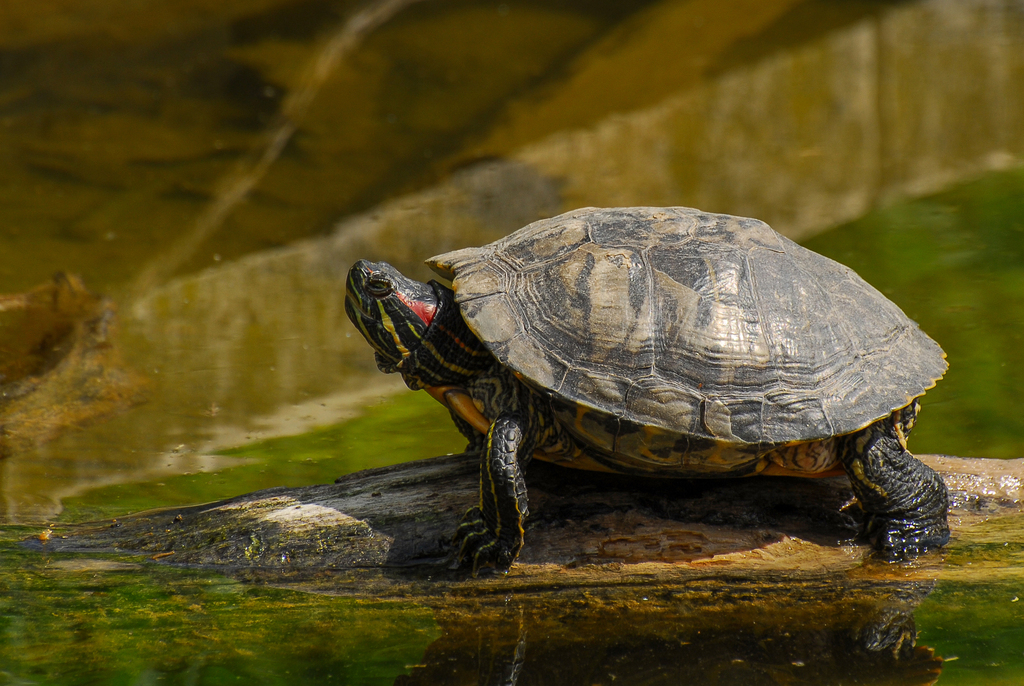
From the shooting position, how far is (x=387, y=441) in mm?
5953

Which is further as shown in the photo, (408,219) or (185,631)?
(408,219)

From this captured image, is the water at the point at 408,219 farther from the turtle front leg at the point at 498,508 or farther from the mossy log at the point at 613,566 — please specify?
the turtle front leg at the point at 498,508

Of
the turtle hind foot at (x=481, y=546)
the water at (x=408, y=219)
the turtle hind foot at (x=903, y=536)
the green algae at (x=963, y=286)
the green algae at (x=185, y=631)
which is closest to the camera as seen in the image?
the green algae at (x=185, y=631)

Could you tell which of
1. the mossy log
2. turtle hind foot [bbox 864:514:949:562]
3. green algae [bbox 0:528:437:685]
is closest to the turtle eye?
the mossy log

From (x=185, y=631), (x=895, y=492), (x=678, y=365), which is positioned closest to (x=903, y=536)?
(x=895, y=492)

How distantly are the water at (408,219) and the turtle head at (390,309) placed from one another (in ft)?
4.15

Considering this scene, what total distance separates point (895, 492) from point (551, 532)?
1511 mm

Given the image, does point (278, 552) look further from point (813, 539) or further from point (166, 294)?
point (166, 294)

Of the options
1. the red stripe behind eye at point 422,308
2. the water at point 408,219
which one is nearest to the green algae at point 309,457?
the water at point 408,219

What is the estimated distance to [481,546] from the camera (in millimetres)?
3877

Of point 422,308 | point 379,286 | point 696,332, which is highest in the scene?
point 379,286

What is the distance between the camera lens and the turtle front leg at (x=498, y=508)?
3.70m

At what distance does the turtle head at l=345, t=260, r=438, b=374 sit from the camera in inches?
169

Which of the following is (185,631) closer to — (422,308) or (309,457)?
(422,308)
